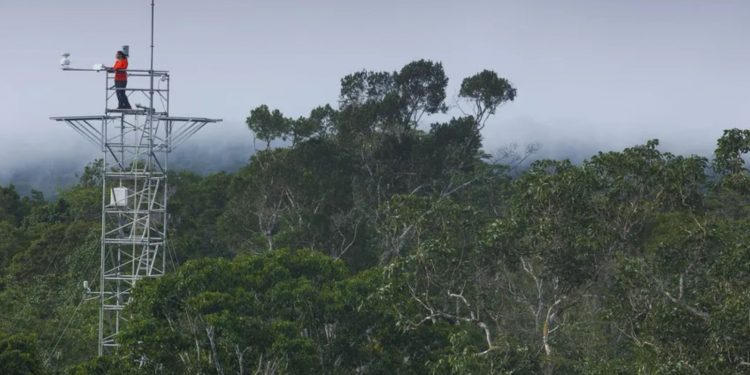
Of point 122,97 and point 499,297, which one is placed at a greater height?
point 122,97

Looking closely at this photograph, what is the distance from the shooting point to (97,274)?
157 feet

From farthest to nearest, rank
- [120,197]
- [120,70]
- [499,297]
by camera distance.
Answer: [499,297]
[120,70]
[120,197]

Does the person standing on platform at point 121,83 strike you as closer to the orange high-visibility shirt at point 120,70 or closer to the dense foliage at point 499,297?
the orange high-visibility shirt at point 120,70

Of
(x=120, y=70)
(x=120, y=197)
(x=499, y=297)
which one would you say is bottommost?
(x=499, y=297)

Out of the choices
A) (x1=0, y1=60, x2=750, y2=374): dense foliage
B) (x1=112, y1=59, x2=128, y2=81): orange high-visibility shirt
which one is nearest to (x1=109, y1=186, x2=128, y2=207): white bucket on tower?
(x1=0, y1=60, x2=750, y2=374): dense foliage

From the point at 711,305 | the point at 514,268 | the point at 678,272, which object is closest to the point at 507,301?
the point at 514,268

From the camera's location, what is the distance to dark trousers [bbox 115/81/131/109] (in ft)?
116

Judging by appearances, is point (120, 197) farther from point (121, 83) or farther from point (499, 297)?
point (499, 297)

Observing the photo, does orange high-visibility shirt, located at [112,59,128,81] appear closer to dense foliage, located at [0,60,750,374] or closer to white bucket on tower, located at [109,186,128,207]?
white bucket on tower, located at [109,186,128,207]

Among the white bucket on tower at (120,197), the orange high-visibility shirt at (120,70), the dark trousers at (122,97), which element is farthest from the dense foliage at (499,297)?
the orange high-visibility shirt at (120,70)

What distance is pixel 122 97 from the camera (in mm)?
35625

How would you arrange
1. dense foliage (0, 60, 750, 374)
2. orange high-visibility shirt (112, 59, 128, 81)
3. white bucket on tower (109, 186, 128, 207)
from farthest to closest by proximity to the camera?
orange high-visibility shirt (112, 59, 128, 81), white bucket on tower (109, 186, 128, 207), dense foliage (0, 60, 750, 374)

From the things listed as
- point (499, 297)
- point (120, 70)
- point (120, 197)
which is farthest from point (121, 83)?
point (499, 297)

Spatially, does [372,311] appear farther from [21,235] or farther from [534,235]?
[21,235]
